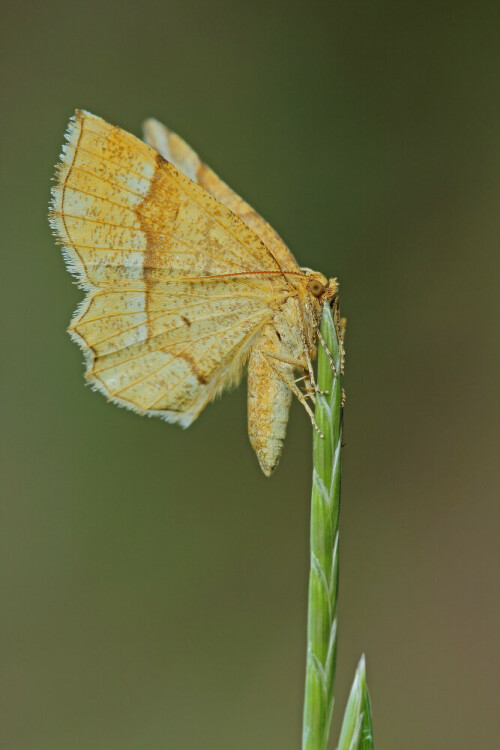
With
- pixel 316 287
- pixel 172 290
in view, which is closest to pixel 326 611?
pixel 316 287

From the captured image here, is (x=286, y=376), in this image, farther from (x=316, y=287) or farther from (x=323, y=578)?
(x=323, y=578)

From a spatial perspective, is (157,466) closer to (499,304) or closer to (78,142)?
(499,304)

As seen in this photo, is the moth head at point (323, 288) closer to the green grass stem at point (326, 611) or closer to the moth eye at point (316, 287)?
the moth eye at point (316, 287)

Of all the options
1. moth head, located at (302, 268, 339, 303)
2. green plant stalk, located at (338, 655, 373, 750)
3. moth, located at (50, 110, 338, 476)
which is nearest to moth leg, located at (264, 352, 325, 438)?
moth, located at (50, 110, 338, 476)

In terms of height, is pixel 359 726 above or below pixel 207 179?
below

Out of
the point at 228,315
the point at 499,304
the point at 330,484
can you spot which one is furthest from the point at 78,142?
the point at 499,304

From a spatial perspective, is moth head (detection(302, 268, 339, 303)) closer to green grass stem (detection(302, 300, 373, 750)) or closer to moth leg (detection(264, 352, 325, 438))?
moth leg (detection(264, 352, 325, 438))

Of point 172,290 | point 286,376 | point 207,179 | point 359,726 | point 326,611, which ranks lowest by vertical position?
point 359,726
